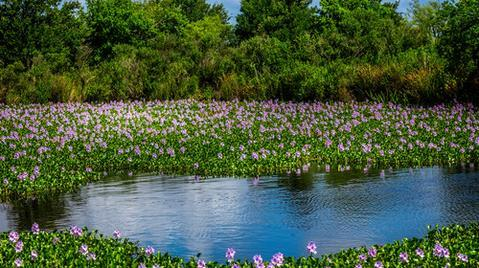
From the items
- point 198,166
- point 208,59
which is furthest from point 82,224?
point 208,59

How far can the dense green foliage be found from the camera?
24.8ft

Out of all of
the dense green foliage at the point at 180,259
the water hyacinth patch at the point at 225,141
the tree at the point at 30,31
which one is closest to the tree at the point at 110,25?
the tree at the point at 30,31

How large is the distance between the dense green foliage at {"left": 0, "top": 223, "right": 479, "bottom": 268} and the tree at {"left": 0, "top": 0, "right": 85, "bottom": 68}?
1403 inches

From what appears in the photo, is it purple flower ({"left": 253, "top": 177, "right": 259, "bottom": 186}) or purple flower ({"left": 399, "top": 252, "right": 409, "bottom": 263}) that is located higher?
purple flower ({"left": 253, "top": 177, "right": 259, "bottom": 186})

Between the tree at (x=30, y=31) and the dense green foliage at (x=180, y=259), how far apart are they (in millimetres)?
35642

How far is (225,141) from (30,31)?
28.9m

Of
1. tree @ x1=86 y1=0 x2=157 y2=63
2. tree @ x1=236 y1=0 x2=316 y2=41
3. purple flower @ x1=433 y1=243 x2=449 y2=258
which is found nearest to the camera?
purple flower @ x1=433 y1=243 x2=449 y2=258

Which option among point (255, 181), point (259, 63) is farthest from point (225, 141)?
point (259, 63)

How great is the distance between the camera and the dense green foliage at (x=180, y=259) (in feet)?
24.8

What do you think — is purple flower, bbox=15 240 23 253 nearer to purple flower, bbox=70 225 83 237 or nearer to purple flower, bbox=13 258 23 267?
purple flower, bbox=13 258 23 267

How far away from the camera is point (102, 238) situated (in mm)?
9266

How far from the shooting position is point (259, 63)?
33656mm

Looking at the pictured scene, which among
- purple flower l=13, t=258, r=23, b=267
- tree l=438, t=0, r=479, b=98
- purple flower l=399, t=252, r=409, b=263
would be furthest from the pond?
tree l=438, t=0, r=479, b=98

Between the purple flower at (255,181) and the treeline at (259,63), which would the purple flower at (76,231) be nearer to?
the purple flower at (255,181)
